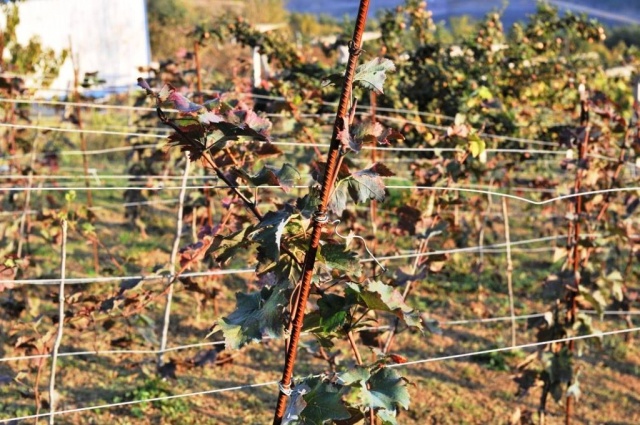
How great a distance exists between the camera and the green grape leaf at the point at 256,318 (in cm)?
189

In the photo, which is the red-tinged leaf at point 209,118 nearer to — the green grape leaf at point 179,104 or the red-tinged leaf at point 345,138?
the green grape leaf at point 179,104

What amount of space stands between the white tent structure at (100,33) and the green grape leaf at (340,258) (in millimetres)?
15797

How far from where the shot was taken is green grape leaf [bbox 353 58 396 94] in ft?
5.65

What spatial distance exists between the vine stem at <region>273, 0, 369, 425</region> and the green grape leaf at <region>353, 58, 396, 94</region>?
0.10 feet

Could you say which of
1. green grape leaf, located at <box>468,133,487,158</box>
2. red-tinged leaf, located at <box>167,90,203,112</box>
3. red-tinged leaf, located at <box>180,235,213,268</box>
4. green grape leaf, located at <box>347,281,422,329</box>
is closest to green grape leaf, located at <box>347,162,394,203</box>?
green grape leaf, located at <box>347,281,422,329</box>

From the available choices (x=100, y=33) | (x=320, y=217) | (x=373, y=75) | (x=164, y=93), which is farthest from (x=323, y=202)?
(x=100, y=33)

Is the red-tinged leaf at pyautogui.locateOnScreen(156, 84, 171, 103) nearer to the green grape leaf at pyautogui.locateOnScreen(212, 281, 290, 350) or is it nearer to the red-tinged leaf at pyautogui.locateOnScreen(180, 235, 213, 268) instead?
the green grape leaf at pyautogui.locateOnScreen(212, 281, 290, 350)

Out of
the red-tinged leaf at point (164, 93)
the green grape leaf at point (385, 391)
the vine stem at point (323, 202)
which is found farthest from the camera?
the green grape leaf at point (385, 391)

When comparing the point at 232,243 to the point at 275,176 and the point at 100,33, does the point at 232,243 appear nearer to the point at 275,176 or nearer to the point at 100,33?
the point at 275,176

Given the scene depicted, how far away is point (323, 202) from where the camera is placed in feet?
6.09

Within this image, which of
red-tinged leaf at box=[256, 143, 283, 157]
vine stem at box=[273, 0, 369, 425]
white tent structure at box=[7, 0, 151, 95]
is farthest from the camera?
white tent structure at box=[7, 0, 151, 95]

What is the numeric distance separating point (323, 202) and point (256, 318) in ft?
0.99

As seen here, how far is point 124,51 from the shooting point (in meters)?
18.8

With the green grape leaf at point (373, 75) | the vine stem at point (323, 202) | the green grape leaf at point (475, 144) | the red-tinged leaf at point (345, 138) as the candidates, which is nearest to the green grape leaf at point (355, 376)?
the vine stem at point (323, 202)
